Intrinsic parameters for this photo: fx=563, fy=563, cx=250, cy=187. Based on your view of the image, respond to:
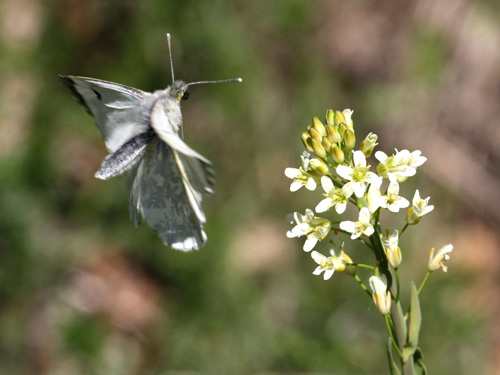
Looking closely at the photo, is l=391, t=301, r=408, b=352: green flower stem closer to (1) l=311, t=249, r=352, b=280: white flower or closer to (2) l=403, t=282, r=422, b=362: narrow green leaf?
(2) l=403, t=282, r=422, b=362: narrow green leaf

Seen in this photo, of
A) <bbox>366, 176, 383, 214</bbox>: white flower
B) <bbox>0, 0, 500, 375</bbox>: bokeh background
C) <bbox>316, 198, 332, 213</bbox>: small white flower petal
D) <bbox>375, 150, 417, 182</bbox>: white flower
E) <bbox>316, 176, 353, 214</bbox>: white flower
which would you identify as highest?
<bbox>375, 150, 417, 182</bbox>: white flower

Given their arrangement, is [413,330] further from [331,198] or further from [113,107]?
[113,107]

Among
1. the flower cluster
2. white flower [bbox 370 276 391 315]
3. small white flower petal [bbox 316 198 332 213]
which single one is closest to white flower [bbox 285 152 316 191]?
the flower cluster

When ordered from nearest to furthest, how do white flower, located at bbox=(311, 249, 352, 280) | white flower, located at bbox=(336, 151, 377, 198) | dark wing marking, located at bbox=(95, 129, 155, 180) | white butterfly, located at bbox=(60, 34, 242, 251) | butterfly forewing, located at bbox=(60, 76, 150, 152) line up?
1. white flower, located at bbox=(336, 151, 377, 198)
2. white flower, located at bbox=(311, 249, 352, 280)
3. white butterfly, located at bbox=(60, 34, 242, 251)
4. dark wing marking, located at bbox=(95, 129, 155, 180)
5. butterfly forewing, located at bbox=(60, 76, 150, 152)

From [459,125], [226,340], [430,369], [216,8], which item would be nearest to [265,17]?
[216,8]

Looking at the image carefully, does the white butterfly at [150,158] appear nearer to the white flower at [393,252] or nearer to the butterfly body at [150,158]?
the butterfly body at [150,158]

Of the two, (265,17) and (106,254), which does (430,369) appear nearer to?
(106,254)

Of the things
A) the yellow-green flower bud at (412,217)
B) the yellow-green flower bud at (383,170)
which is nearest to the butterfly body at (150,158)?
the yellow-green flower bud at (383,170)
